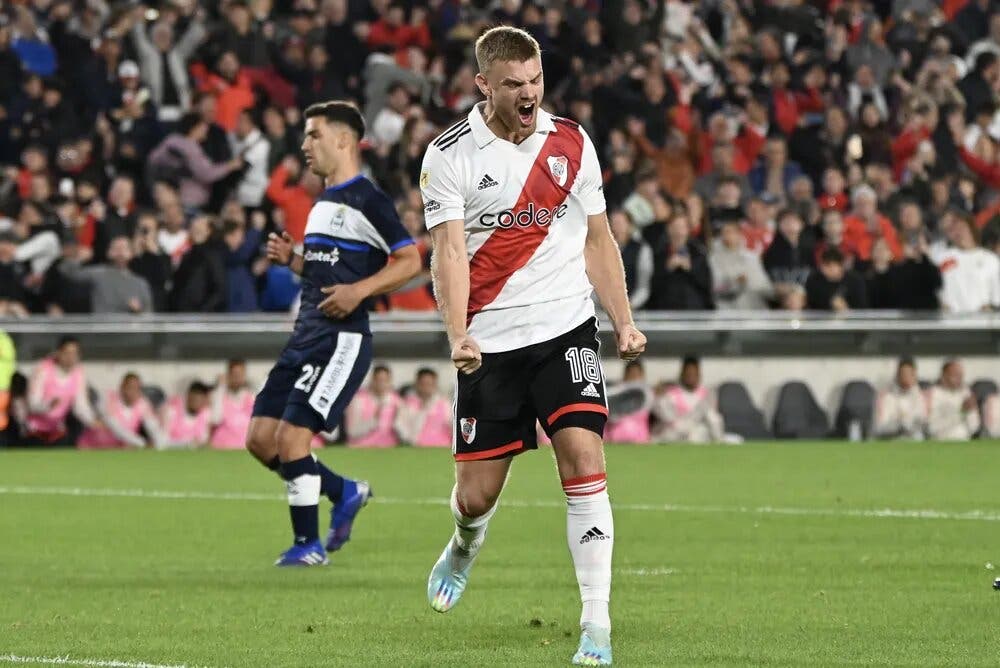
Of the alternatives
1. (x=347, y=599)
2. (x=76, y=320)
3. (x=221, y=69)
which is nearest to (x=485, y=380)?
(x=347, y=599)

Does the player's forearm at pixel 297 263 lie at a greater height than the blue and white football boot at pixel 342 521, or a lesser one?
greater

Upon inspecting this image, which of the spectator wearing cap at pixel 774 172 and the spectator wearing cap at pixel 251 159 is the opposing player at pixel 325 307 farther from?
the spectator wearing cap at pixel 774 172

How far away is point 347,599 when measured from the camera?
30.8 feet

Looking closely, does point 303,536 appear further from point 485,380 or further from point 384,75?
point 384,75

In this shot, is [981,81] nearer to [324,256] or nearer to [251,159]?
[251,159]

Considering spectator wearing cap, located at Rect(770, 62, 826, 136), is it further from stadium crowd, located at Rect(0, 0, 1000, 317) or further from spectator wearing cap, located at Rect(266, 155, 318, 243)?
spectator wearing cap, located at Rect(266, 155, 318, 243)

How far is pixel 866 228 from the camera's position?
23.4 m

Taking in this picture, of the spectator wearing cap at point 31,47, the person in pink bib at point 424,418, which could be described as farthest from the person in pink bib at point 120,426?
the spectator wearing cap at point 31,47

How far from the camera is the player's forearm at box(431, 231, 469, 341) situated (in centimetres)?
750

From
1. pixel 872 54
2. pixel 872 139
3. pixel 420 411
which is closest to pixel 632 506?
pixel 420 411

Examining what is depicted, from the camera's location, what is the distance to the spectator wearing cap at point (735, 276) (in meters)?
21.9

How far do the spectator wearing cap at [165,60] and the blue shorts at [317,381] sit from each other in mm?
13942

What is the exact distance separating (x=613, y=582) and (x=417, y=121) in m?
14.3

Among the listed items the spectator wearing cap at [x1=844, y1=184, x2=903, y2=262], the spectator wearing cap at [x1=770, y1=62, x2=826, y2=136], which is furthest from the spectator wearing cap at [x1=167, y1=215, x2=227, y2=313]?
the spectator wearing cap at [x1=770, y1=62, x2=826, y2=136]
